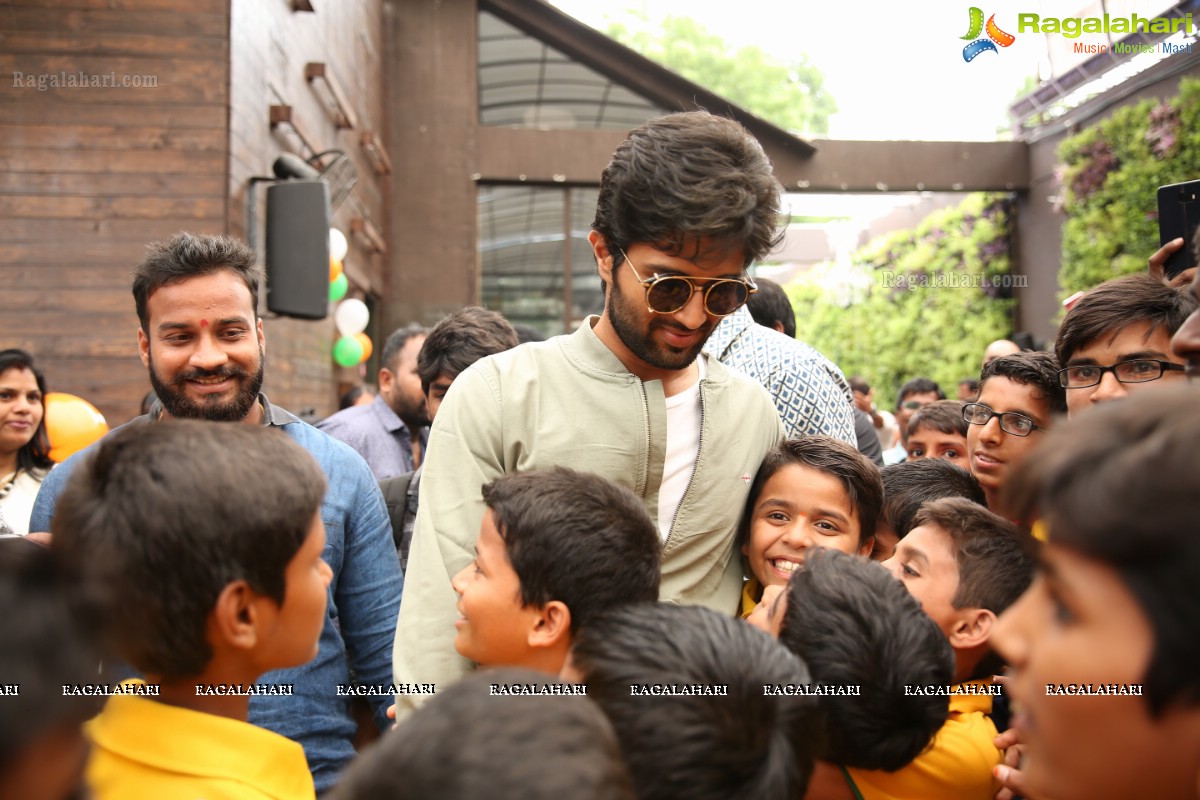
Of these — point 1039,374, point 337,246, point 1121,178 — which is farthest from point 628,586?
point 1121,178

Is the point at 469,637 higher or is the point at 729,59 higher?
the point at 729,59

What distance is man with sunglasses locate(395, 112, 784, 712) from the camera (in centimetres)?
180

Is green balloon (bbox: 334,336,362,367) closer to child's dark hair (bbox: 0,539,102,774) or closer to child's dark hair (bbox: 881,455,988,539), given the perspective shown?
child's dark hair (bbox: 881,455,988,539)

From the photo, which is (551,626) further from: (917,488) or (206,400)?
(917,488)

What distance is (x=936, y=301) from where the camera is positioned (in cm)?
1167

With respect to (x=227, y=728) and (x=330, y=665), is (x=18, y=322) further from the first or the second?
(x=227, y=728)

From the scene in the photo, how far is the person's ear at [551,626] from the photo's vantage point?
1.61 meters

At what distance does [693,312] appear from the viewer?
185cm

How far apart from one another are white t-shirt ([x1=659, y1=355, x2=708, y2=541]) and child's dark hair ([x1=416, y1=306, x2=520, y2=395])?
1.42 meters

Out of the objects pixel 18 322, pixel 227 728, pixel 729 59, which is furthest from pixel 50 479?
pixel 729 59

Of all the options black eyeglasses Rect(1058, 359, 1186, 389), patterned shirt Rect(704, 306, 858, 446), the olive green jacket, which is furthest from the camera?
patterned shirt Rect(704, 306, 858, 446)

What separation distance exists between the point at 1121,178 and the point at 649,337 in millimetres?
8484

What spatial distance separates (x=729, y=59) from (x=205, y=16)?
28.8 m

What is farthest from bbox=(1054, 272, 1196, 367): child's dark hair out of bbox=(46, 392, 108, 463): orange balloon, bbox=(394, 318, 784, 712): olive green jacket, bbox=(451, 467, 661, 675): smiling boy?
bbox=(46, 392, 108, 463): orange balloon
